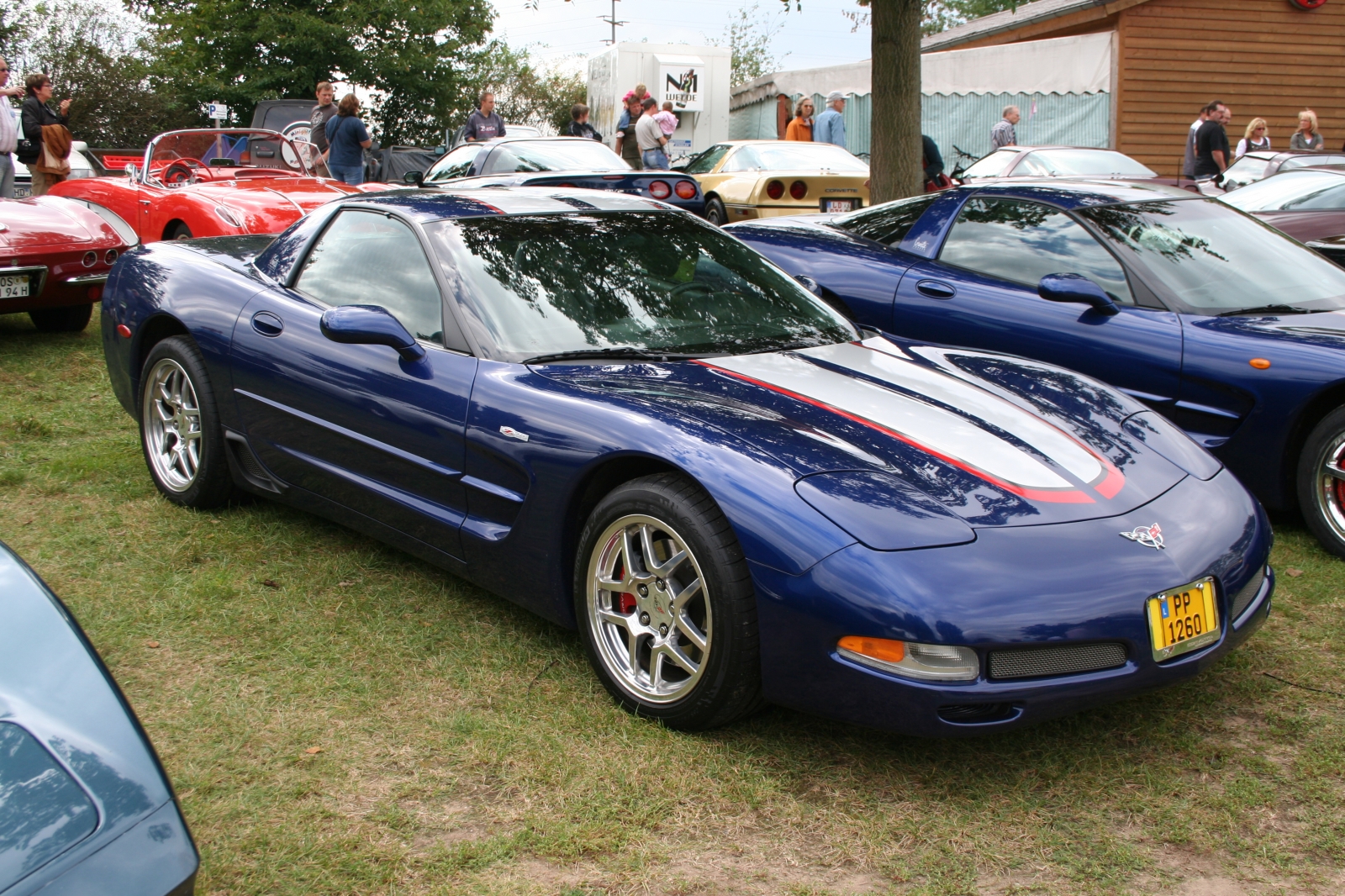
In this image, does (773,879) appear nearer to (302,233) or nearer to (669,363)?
(669,363)

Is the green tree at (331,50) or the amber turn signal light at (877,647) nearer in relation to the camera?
the amber turn signal light at (877,647)

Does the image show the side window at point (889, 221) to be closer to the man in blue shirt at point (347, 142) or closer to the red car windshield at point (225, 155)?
the red car windshield at point (225, 155)

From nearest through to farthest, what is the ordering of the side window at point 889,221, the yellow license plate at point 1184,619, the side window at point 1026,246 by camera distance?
the yellow license plate at point 1184,619
the side window at point 1026,246
the side window at point 889,221

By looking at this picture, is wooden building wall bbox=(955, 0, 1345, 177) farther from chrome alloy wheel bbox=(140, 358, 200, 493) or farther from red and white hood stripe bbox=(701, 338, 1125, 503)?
chrome alloy wheel bbox=(140, 358, 200, 493)

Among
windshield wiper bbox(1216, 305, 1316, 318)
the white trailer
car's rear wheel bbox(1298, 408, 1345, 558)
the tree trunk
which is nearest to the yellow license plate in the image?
car's rear wheel bbox(1298, 408, 1345, 558)

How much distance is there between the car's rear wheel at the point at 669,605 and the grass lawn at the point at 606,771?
0.36 ft

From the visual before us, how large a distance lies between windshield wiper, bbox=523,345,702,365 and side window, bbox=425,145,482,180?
7662 mm

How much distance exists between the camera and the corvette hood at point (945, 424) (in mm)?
2771

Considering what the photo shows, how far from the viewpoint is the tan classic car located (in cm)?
1152

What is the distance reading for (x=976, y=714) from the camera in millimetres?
2533

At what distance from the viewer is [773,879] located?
2.35 metres

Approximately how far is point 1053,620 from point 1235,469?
7.66ft

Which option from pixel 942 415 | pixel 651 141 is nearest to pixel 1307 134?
pixel 651 141

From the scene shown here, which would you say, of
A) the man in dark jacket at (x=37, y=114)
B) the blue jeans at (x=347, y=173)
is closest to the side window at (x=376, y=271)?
the blue jeans at (x=347, y=173)
